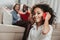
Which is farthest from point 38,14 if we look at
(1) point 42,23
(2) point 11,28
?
(2) point 11,28

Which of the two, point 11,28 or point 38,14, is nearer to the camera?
point 38,14

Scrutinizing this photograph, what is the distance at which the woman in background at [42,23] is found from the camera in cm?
140

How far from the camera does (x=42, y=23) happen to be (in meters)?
1.48

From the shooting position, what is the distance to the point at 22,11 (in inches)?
97.1

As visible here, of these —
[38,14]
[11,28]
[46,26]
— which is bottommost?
[11,28]

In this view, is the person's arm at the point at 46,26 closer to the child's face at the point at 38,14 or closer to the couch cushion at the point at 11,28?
the child's face at the point at 38,14

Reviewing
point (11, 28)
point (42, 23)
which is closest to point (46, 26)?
point (42, 23)

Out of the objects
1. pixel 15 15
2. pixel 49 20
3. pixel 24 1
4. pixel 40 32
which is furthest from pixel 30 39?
pixel 24 1

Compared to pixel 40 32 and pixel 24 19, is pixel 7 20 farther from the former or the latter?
pixel 40 32

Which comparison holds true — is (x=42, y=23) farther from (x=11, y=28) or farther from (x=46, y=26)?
(x=11, y=28)

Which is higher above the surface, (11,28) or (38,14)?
(38,14)

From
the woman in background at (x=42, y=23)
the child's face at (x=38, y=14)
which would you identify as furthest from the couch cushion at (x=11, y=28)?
the child's face at (x=38, y=14)

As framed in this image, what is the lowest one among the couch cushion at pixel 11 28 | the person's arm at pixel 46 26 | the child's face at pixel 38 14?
the couch cushion at pixel 11 28

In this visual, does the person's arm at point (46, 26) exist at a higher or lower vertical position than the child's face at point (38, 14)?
lower
